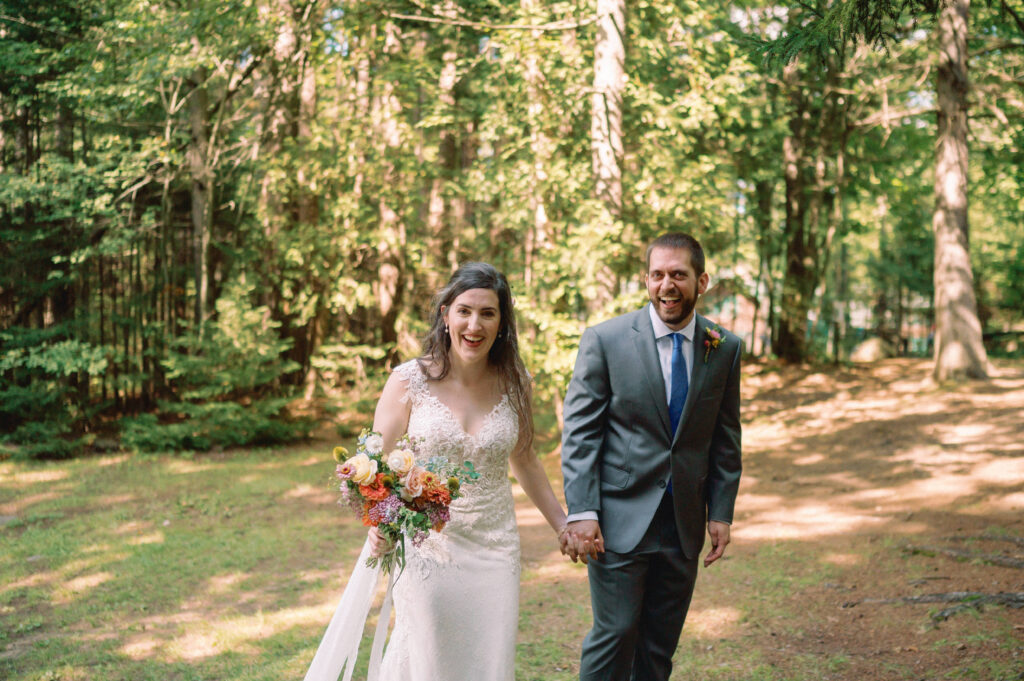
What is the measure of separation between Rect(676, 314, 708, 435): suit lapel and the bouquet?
96cm

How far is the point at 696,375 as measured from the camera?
348 cm

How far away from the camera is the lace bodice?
347 centimetres

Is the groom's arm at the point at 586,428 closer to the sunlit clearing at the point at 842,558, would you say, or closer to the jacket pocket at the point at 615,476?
the jacket pocket at the point at 615,476

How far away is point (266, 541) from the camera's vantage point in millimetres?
8094

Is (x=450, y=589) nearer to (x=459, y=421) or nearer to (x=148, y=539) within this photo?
(x=459, y=421)

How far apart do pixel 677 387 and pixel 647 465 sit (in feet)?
1.13

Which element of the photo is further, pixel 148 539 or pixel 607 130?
pixel 607 130

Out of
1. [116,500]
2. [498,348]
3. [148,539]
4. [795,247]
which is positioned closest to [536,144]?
[148,539]

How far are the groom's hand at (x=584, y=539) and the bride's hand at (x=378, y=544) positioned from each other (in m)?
0.70

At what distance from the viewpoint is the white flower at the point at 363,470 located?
121 inches

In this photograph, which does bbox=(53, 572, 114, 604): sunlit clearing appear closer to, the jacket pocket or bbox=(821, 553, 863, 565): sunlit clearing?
the jacket pocket

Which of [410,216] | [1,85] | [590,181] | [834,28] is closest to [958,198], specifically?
[590,181]

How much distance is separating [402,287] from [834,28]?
10.3 metres

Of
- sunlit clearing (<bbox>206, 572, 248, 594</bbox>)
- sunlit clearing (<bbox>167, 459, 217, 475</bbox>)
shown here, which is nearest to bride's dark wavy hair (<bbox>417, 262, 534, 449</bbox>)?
sunlit clearing (<bbox>206, 572, 248, 594</bbox>)
